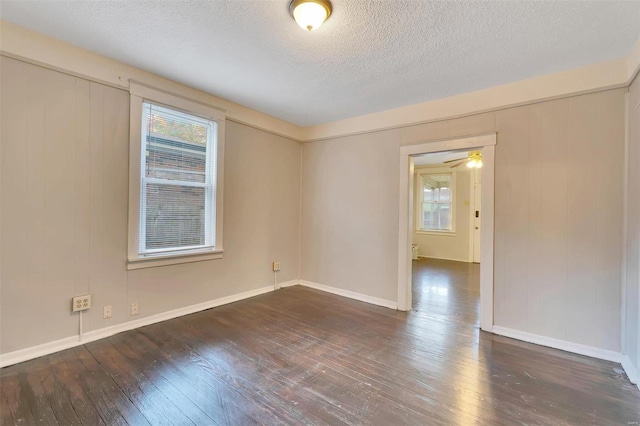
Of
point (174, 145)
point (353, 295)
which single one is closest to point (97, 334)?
point (174, 145)

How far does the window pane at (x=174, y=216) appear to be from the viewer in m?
3.03

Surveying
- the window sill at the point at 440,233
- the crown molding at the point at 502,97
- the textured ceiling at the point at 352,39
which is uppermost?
the textured ceiling at the point at 352,39

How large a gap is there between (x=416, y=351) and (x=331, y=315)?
114 centimetres

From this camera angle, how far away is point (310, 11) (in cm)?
181

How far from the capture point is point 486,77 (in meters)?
2.81

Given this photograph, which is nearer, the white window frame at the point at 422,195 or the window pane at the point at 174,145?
the window pane at the point at 174,145

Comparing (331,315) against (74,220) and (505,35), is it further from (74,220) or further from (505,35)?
(505,35)

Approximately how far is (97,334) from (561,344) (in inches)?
173

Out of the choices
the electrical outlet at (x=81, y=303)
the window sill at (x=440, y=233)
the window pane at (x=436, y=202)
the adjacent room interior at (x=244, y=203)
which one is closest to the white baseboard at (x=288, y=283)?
the adjacent room interior at (x=244, y=203)

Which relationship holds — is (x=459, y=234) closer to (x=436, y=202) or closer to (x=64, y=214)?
(x=436, y=202)

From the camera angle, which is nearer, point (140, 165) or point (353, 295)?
point (140, 165)

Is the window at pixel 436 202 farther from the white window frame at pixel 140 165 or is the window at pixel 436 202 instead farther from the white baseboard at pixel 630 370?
the white window frame at pixel 140 165

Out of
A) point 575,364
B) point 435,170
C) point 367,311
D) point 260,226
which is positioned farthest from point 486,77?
point 435,170

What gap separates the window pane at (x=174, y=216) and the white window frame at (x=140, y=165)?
89mm
